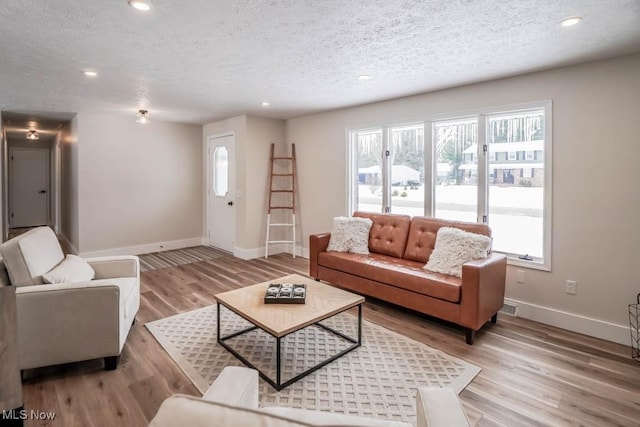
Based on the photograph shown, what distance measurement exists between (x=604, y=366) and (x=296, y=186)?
14.8 ft

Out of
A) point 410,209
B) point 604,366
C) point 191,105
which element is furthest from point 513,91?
point 191,105

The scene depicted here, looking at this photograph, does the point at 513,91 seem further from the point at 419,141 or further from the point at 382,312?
the point at 382,312

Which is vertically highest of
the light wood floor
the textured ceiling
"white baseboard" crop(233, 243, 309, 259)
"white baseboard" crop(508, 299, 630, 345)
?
the textured ceiling

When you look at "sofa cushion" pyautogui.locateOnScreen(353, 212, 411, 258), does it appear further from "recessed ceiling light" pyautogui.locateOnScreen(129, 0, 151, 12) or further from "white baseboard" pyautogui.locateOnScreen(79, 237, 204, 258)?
"white baseboard" pyautogui.locateOnScreen(79, 237, 204, 258)

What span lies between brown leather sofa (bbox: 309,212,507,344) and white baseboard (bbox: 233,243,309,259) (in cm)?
160

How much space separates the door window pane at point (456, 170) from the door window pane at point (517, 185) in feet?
0.61

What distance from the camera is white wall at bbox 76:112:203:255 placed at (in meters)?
5.34

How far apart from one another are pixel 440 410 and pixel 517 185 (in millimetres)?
3061

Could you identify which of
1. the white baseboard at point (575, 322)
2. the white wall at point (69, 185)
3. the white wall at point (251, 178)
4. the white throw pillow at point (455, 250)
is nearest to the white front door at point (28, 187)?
the white wall at point (69, 185)

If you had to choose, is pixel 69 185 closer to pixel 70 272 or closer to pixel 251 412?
pixel 70 272

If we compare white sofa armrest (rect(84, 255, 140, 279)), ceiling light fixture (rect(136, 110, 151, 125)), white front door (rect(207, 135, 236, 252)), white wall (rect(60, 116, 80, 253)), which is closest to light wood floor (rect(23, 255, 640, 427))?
white sofa armrest (rect(84, 255, 140, 279))

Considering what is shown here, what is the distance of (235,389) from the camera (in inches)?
43.2

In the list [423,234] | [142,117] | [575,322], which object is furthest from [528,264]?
[142,117]

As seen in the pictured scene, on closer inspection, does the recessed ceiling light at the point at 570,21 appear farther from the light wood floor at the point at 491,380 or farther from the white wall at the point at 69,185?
the white wall at the point at 69,185
